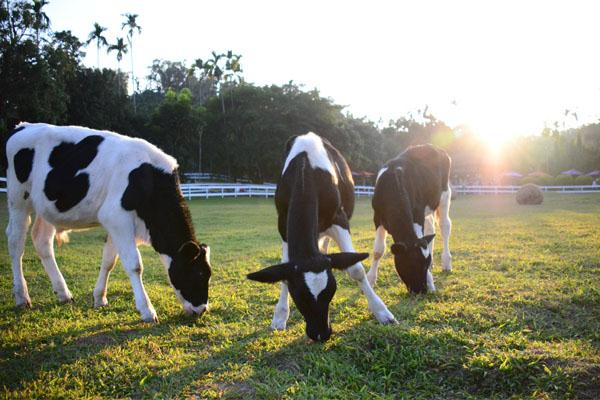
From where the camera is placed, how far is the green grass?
384cm

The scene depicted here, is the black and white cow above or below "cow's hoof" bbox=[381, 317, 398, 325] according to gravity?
above

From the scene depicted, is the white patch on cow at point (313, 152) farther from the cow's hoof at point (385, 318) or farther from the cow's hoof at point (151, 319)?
the cow's hoof at point (151, 319)

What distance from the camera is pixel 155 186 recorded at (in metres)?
6.26

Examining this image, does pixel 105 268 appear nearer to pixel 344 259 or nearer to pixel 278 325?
pixel 278 325

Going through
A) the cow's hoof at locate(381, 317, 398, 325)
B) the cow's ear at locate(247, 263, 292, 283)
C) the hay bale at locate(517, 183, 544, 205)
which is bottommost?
the cow's hoof at locate(381, 317, 398, 325)

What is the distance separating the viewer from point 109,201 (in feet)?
20.2

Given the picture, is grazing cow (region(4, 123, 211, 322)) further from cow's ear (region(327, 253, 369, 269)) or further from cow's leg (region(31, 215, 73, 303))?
cow's ear (region(327, 253, 369, 269))

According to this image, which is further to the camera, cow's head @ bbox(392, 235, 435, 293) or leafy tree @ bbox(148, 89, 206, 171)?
leafy tree @ bbox(148, 89, 206, 171)

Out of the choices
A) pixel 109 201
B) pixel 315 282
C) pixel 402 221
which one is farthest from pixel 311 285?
pixel 109 201

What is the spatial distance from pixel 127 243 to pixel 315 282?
2.84 meters

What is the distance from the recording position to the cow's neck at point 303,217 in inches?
190

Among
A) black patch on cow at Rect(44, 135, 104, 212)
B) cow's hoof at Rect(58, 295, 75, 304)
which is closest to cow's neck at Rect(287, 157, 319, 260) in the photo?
black patch on cow at Rect(44, 135, 104, 212)

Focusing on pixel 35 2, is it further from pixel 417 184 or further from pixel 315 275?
pixel 315 275

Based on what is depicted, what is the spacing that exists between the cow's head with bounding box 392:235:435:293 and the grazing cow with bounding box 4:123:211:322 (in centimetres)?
276
